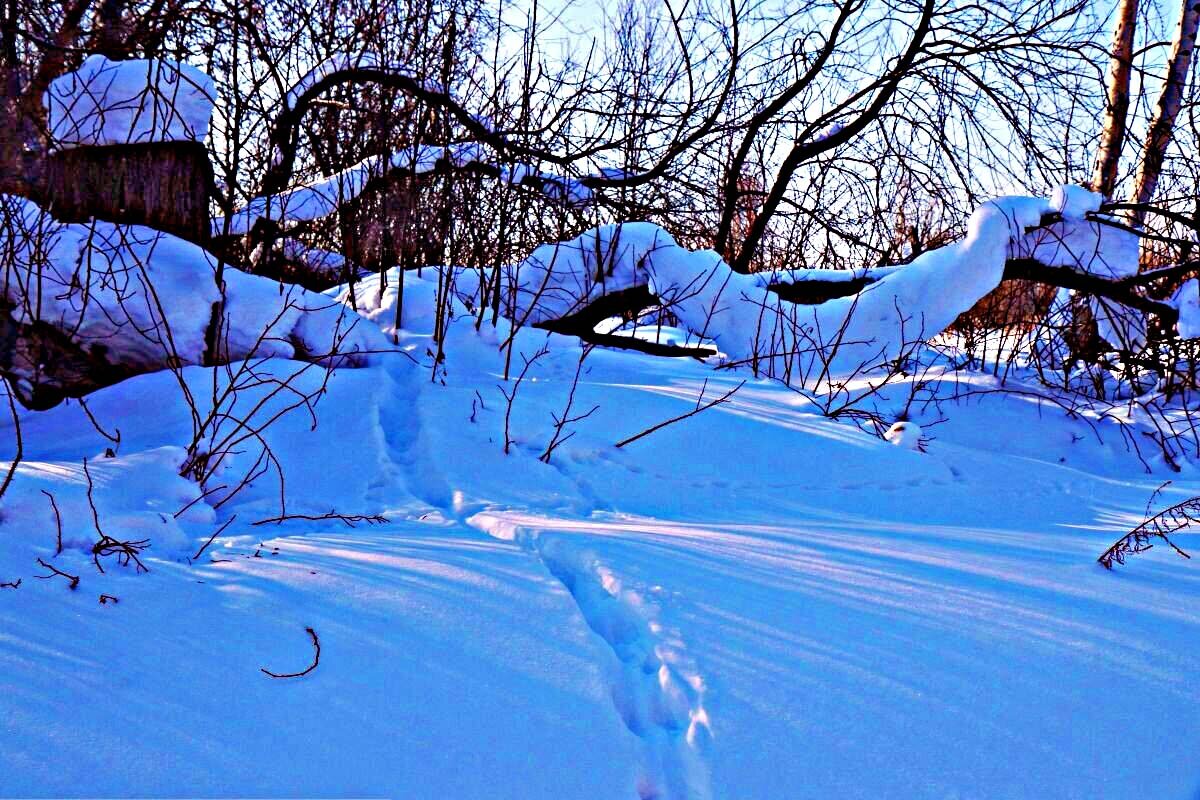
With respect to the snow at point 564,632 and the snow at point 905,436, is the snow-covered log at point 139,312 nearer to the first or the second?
the snow at point 564,632

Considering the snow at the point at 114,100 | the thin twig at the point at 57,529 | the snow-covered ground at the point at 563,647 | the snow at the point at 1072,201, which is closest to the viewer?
the snow-covered ground at the point at 563,647

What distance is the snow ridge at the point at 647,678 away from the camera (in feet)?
4.55

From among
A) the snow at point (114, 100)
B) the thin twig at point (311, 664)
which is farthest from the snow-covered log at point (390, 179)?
the thin twig at point (311, 664)

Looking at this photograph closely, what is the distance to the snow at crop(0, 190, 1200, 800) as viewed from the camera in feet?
4.40

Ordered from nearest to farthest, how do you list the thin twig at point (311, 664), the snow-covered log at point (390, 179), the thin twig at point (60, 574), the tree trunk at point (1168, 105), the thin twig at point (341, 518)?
the thin twig at point (311, 664), the thin twig at point (60, 574), the thin twig at point (341, 518), the snow-covered log at point (390, 179), the tree trunk at point (1168, 105)

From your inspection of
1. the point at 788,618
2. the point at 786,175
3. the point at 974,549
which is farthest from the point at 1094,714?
the point at 786,175

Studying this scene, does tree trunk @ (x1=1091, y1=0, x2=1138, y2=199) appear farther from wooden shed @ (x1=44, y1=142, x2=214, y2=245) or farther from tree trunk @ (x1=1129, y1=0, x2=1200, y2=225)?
wooden shed @ (x1=44, y1=142, x2=214, y2=245)

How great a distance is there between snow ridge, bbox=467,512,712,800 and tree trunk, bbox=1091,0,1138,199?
593 centimetres

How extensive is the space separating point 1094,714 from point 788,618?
22.5 inches

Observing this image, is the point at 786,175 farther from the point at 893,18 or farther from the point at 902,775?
the point at 902,775

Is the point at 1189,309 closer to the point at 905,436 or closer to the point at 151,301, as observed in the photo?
the point at 905,436

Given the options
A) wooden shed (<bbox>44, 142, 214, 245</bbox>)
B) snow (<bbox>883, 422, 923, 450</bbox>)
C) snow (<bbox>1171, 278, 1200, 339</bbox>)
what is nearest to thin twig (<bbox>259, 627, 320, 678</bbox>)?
snow (<bbox>883, 422, 923, 450</bbox>)

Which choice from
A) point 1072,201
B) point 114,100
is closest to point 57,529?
point 114,100

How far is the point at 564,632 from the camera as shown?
178 cm
